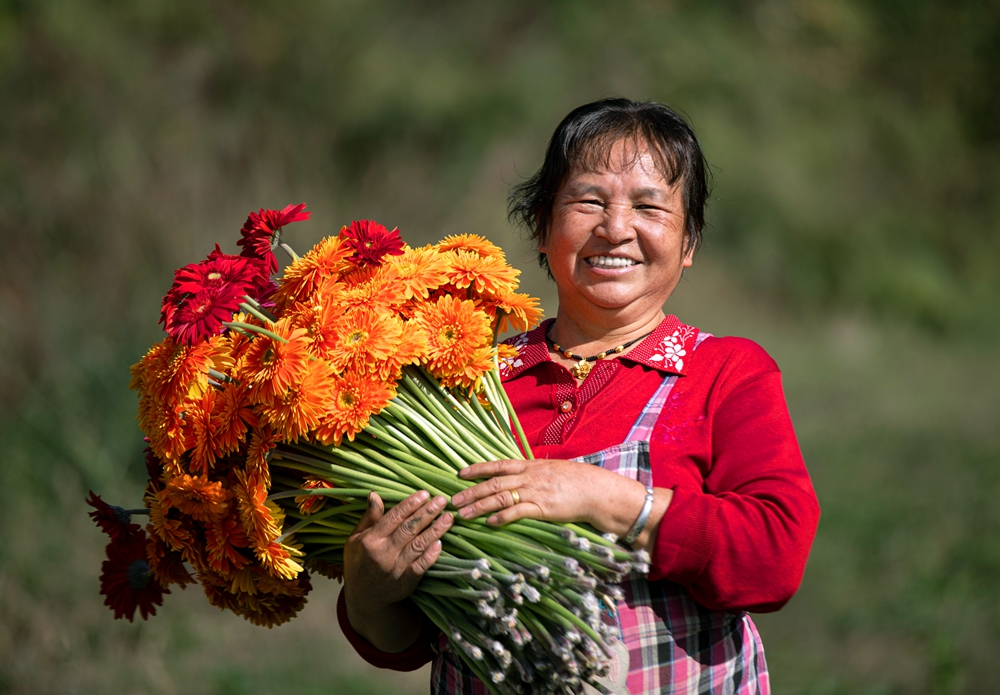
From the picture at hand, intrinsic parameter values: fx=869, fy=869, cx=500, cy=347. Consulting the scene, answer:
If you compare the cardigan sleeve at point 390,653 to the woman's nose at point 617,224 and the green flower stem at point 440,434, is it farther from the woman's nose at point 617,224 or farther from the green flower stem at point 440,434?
the woman's nose at point 617,224

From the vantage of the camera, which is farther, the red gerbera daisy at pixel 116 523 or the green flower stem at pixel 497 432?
the red gerbera daisy at pixel 116 523

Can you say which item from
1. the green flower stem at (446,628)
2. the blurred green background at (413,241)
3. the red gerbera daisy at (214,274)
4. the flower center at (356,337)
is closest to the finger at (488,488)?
the green flower stem at (446,628)

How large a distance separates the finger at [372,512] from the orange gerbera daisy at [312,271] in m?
0.38

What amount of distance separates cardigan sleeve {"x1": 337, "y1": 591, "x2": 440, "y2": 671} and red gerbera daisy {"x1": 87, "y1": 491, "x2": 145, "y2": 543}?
431 millimetres

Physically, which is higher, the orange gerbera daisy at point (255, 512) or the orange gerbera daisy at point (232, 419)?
A: the orange gerbera daisy at point (232, 419)

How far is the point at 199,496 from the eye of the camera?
1537 millimetres

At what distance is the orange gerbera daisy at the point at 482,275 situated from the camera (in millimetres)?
1595

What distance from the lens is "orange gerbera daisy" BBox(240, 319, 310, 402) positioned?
4.69 feet

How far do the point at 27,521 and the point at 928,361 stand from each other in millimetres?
9542

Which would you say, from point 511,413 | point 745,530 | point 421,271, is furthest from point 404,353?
point 745,530

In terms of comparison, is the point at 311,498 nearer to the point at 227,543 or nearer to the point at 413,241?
the point at 227,543

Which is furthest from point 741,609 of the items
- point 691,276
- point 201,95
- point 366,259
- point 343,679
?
point 691,276

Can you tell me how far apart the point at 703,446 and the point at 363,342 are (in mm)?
638

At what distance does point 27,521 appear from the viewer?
13.0 ft
